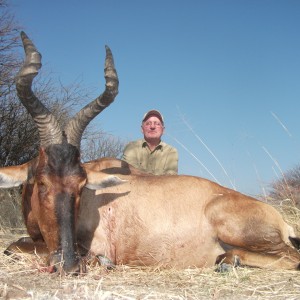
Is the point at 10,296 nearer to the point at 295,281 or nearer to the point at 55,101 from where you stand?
the point at 295,281

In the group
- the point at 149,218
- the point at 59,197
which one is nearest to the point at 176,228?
the point at 149,218

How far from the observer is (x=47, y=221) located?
16.3ft

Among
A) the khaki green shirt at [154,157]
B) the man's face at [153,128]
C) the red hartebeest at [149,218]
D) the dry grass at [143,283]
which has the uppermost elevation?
the man's face at [153,128]

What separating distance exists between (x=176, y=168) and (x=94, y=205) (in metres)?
3.94

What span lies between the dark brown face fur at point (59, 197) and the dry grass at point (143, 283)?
0.89 ft

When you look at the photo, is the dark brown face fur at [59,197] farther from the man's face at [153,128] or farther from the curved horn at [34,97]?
the man's face at [153,128]

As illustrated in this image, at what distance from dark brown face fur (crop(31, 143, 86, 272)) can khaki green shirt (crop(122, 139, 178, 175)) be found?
13.5ft

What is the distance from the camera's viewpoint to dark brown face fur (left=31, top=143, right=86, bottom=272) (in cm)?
481

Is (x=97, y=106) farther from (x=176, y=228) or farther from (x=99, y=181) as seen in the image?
(x=176, y=228)

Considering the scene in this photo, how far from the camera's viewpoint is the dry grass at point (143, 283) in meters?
3.91

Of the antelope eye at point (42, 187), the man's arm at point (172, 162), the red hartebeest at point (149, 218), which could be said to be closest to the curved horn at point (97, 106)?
the red hartebeest at point (149, 218)

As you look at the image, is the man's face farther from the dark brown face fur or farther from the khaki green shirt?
the dark brown face fur

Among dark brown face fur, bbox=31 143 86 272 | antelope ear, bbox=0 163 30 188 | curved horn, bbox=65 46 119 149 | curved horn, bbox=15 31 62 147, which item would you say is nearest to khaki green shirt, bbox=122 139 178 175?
curved horn, bbox=65 46 119 149

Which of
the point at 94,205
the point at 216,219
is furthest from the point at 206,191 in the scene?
the point at 94,205
